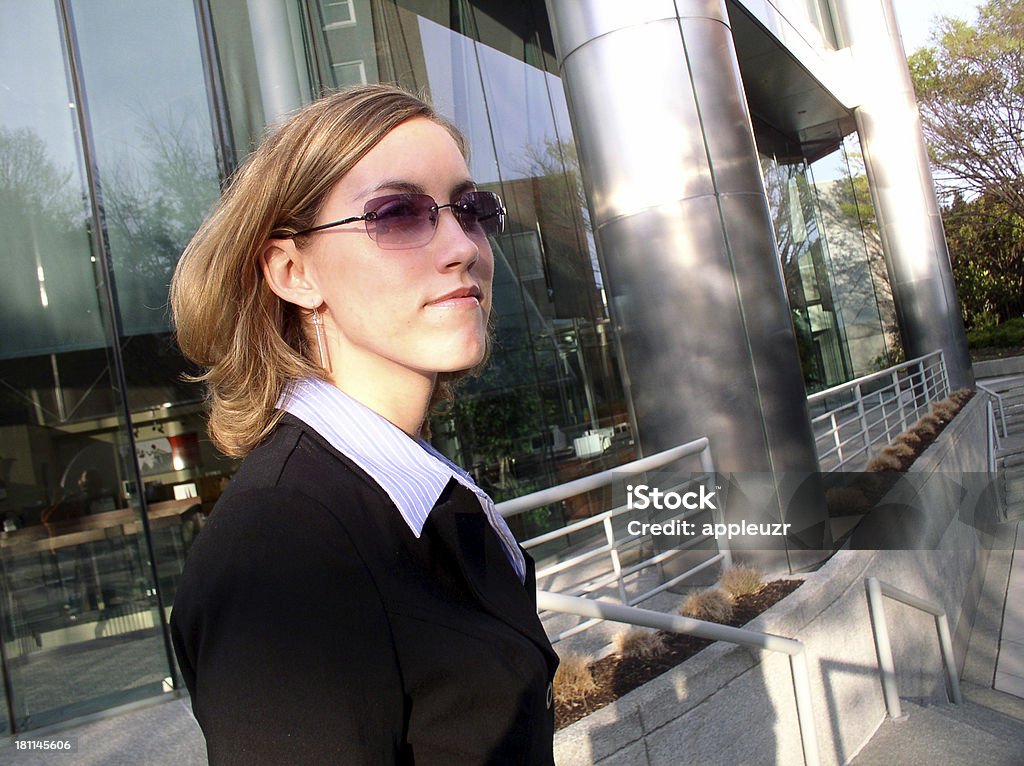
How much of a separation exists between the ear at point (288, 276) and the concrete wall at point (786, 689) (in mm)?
2373

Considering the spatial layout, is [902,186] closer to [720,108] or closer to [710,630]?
[720,108]

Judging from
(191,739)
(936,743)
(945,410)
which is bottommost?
(936,743)

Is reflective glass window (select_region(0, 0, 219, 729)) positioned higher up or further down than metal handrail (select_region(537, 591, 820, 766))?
higher up

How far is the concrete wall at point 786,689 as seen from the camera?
10.5 ft

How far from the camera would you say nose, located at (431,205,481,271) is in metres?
1.19

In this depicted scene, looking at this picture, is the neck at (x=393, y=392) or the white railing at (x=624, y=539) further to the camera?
the white railing at (x=624, y=539)

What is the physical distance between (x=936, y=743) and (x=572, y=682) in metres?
2.89

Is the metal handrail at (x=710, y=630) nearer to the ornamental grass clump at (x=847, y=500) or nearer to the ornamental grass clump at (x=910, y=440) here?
the ornamental grass clump at (x=847, y=500)

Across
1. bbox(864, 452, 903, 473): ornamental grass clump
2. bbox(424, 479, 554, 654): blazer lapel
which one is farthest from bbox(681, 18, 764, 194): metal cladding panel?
bbox(424, 479, 554, 654): blazer lapel

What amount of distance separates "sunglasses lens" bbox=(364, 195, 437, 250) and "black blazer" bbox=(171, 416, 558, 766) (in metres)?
0.29

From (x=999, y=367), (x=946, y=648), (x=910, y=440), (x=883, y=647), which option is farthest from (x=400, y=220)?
(x=999, y=367)

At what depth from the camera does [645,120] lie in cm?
574

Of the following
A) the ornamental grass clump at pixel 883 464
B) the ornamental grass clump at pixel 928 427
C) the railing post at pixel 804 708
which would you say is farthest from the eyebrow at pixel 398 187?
the ornamental grass clump at pixel 928 427

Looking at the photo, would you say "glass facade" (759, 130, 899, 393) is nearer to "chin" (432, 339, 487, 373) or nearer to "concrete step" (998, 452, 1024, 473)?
"concrete step" (998, 452, 1024, 473)
